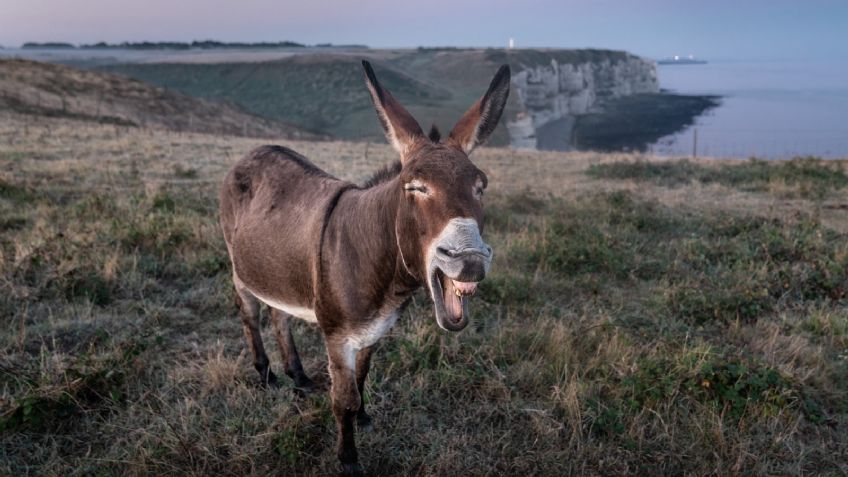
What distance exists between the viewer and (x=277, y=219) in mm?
3682

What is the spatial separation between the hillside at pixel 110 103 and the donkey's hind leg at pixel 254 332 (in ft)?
96.4

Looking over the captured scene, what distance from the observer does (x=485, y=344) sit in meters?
4.75

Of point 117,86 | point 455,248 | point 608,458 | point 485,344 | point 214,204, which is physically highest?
point 117,86

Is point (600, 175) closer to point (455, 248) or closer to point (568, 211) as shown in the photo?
point (568, 211)

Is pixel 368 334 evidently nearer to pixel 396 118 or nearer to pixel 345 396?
pixel 345 396

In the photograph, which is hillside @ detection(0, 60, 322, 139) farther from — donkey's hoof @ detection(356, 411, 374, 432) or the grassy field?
donkey's hoof @ detection(356, 411, 374, 432)

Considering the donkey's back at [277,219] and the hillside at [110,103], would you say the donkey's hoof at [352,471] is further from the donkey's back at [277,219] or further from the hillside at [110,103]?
the hillside at [110,103]

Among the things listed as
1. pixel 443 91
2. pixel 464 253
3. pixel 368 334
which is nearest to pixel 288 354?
pixel 368 334

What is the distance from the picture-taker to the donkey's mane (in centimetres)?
309

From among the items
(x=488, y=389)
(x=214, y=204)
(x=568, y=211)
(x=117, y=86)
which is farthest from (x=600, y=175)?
(x=117, y=86)

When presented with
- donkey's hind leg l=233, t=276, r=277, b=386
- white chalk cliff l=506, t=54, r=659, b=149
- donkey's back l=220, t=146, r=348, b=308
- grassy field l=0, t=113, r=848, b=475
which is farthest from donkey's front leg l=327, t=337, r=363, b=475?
white chalk cliff l=506, t=54, r=659, b=149

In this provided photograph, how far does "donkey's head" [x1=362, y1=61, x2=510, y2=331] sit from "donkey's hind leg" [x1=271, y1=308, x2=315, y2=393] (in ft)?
7.04

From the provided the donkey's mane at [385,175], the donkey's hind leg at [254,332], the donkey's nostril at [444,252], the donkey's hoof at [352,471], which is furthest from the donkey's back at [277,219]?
the donkey's nostril at [444,252]

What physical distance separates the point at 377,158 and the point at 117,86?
3435cm
